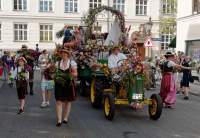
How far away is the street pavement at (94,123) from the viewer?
896cm

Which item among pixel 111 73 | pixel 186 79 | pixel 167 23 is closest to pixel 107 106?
pixel 111 73

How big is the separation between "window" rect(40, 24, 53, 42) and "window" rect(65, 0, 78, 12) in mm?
2816

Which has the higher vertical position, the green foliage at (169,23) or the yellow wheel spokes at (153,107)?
the green foliage at (169,23)

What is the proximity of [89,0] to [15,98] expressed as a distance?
37658mm

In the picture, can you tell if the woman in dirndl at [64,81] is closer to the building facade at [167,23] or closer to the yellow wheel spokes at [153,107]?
the yellow wheel spokes at [153,107]

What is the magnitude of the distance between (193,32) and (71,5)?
21146 millimetres

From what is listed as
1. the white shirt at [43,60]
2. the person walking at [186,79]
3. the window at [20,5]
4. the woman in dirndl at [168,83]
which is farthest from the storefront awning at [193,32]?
the window at [20,5]

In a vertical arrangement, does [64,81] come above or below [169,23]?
below

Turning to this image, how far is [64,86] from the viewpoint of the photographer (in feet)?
31.7

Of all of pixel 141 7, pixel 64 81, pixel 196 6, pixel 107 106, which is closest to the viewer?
pixel 64 81

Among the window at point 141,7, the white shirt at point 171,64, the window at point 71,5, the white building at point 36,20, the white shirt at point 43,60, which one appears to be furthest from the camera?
the window at point 141,7

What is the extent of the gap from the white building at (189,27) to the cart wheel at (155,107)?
20.9 metres

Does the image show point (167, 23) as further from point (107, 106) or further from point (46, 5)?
point (107, 106)

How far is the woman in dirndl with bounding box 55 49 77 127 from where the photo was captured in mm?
9610
